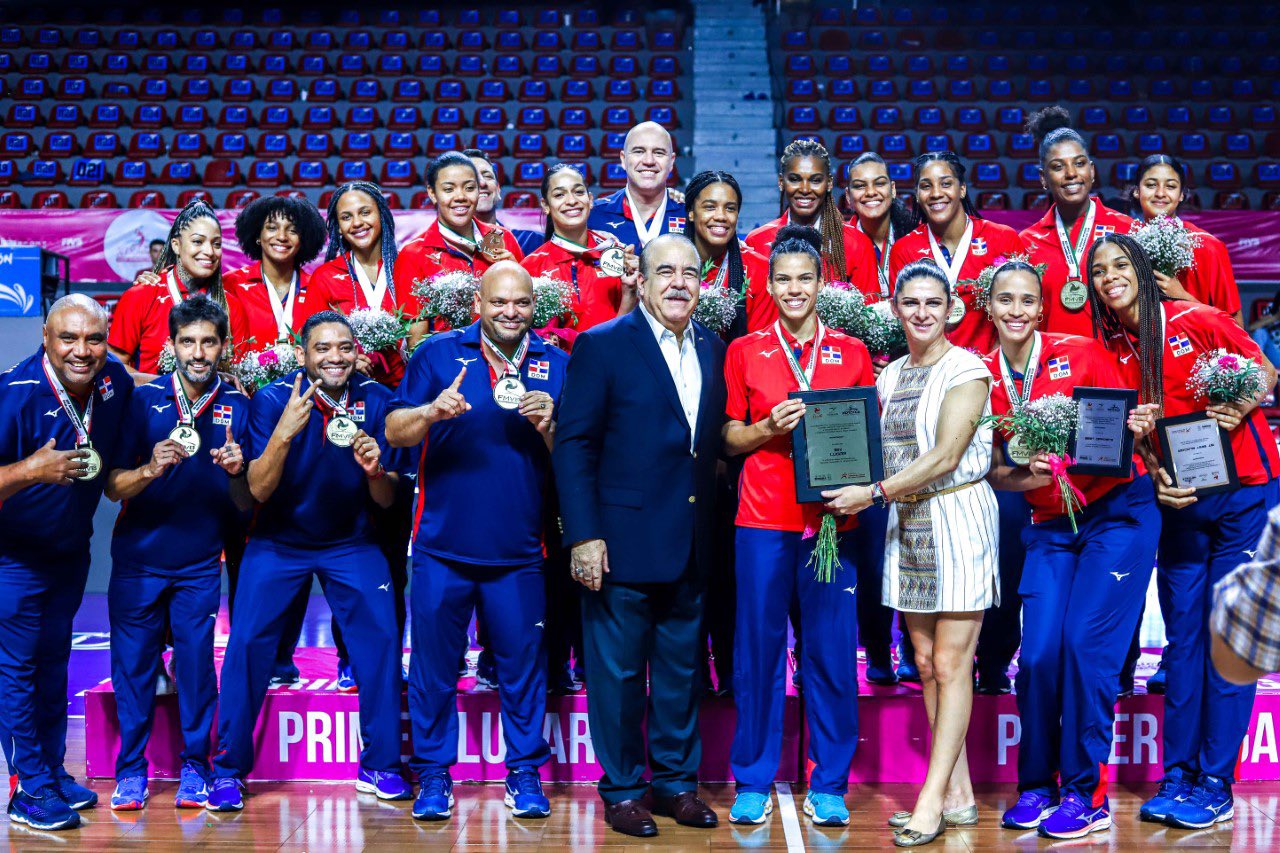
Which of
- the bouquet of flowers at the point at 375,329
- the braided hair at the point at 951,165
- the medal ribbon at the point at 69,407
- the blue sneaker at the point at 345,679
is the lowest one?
the blue sneaker at the point at 345,679

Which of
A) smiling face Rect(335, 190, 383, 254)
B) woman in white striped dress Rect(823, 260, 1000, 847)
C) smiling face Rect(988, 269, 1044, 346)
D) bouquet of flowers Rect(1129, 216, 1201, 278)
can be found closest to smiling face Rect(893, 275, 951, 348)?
woman in white striped dress Rect(823, 260, 1000, 847)

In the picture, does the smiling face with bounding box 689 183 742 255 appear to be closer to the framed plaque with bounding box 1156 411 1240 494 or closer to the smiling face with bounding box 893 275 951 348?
the smiling face with bounding box 893 275 951 348

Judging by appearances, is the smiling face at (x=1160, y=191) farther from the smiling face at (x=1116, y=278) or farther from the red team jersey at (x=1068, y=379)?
the red team jersey at (x=1068, y=379)

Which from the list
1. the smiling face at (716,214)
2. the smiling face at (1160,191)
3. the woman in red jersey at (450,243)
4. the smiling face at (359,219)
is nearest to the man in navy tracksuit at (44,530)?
the smiling face at (359,219)

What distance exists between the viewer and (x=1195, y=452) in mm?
4027

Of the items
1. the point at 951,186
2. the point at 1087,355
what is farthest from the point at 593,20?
the point at 1087,355

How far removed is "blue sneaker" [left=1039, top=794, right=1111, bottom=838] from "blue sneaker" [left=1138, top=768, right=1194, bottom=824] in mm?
223

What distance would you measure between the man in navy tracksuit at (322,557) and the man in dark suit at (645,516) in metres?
0.79

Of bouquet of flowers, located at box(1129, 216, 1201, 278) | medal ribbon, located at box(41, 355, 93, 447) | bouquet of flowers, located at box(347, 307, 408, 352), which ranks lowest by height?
medal ribbon, located at box(41, 355, 93, 447)

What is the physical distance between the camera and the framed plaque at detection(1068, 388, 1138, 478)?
3.89 metres

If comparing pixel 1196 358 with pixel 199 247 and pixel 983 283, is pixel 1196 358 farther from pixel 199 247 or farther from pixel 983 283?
pixel 199 247

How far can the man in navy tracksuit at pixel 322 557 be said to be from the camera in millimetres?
4328

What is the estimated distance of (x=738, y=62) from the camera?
16188 millimetres

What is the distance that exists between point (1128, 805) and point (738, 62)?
44.0 ft
